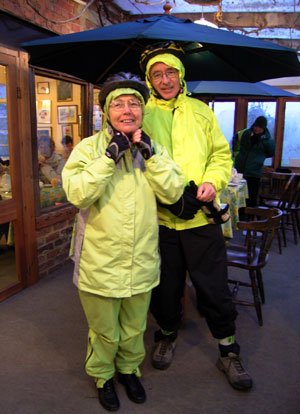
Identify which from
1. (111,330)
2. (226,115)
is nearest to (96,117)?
(111,330)

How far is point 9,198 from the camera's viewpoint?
3328 millimetres

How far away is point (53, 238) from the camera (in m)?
3.94

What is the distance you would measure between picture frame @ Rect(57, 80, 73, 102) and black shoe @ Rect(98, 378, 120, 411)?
10.2 feet

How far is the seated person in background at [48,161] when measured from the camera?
3.87 metres

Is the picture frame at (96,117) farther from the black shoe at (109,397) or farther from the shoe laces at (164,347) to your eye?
the black shoe at (109,397)

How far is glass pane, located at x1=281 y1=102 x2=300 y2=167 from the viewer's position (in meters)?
7.07

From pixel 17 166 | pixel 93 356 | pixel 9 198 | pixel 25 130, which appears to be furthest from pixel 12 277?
pixel 93 356

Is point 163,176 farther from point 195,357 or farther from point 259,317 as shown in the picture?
point 259,317

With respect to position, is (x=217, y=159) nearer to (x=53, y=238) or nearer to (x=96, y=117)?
(x=53, y=238)

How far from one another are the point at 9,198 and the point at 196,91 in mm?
2502

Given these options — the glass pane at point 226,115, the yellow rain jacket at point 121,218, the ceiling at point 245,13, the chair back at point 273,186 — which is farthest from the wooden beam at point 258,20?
the yellow rain jacket at point 121,218

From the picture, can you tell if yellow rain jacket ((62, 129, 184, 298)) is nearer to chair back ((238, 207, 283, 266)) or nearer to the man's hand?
the man's hand

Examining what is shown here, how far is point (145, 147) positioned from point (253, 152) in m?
4.79

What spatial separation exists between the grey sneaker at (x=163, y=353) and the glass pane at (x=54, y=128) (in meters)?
2.05
